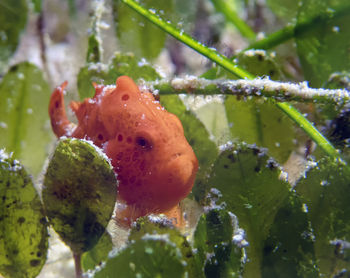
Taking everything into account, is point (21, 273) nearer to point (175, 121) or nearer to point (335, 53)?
point (175, 121)

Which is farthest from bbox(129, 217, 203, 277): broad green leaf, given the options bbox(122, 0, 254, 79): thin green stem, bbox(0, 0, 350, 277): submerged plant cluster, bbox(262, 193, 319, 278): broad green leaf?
bbox(122, 0, 254, 79): thin green stem

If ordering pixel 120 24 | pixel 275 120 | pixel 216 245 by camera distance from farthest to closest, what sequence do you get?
pixel 120 24, pixel 275 120, pixel 216 245

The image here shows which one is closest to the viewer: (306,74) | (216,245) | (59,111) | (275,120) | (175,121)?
(216,245)

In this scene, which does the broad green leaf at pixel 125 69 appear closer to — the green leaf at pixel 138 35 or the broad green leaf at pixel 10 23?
the green leaf at pixel 138 35

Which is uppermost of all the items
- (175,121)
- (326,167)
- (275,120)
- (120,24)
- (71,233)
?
(120,24)

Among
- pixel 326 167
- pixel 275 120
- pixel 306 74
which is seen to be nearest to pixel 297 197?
pixel 326 167

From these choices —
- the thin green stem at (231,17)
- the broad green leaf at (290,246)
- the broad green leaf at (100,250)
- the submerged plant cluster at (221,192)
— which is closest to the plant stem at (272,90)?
the submerged plant cluster at (221,192)

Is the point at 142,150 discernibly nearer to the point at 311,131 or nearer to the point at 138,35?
the point at 311,131
